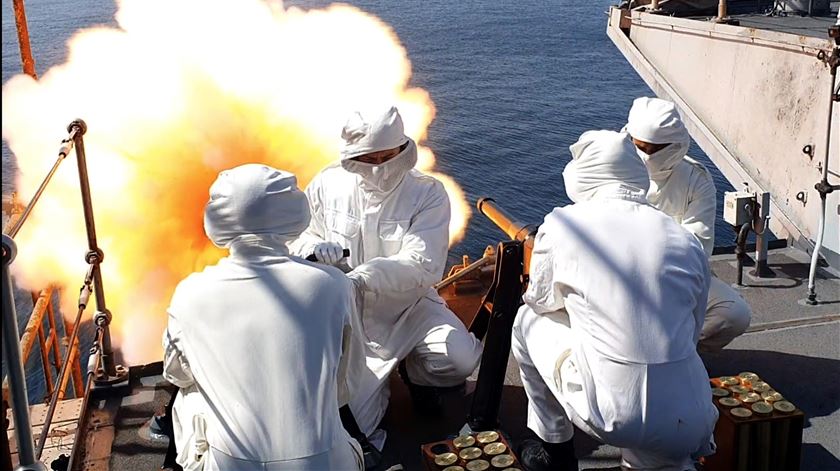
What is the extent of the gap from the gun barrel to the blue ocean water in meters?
6.83

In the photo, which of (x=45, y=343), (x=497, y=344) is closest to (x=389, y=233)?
(x=497, y=344)

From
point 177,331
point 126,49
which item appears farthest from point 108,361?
point 126,49

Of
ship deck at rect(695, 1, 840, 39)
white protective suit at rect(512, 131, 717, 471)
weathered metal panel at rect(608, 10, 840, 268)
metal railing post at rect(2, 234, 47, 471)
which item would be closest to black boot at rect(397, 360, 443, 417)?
white protective suit at rect(512, 131, 717, 471)

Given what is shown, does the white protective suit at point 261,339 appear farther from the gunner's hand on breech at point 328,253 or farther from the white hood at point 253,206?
the gunner's hand on breech at point 328,253

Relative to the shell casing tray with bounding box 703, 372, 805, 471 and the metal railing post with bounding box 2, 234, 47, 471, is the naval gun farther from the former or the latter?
the metal railing post with bounding box 2, 234, 47, 471

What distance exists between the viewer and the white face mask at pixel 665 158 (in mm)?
4500

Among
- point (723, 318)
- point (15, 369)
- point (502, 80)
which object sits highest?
point (15, 369)

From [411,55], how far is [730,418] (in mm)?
24454

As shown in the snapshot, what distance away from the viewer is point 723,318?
4379 millimetres

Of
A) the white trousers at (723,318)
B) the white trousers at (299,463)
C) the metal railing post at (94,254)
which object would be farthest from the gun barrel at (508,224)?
the metal railing post at (94,254)

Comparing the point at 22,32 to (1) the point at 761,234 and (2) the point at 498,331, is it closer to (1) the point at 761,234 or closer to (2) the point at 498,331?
(2) the point at 498,331

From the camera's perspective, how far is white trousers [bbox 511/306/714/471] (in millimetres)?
3064

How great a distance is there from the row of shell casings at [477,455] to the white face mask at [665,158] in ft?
5.93

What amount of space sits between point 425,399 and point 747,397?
1.41m
